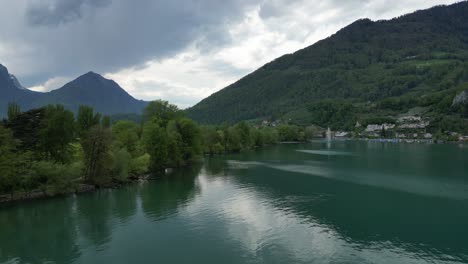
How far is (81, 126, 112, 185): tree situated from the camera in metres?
52.8

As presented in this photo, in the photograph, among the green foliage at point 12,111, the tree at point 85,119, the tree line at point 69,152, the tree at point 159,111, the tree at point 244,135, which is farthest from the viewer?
the tree at point 244,135

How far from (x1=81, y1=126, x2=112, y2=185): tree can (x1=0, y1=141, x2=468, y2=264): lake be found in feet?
16.3

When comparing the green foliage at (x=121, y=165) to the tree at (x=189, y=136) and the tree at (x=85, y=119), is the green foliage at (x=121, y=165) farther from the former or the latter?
the tree at (x=189, y=136)

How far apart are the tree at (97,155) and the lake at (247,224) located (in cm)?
497

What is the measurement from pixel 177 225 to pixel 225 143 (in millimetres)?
87944

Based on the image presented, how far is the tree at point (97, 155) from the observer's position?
52.8 meters

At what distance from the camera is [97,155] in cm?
5281

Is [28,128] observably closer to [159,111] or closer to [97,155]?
[97,155]

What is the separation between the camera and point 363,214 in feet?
125

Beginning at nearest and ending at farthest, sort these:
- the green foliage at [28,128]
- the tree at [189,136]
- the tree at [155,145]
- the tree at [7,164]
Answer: the tree at [7,164]
the green foliage at [28,128]
the tree at [155,145]
the tree at [189,136]

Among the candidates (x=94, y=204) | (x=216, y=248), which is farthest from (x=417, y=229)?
(x=94, y=204)

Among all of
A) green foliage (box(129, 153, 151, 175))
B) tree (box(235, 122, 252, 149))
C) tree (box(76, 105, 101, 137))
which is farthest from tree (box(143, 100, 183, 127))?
tree (box(235, 122, 252, 149))

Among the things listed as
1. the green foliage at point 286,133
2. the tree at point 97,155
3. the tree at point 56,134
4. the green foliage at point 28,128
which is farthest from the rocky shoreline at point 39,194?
the green foliage at point 286,133

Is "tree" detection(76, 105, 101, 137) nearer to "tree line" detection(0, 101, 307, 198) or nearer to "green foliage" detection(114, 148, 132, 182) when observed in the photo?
"tree line" detection(0, 101, 307, 198)
